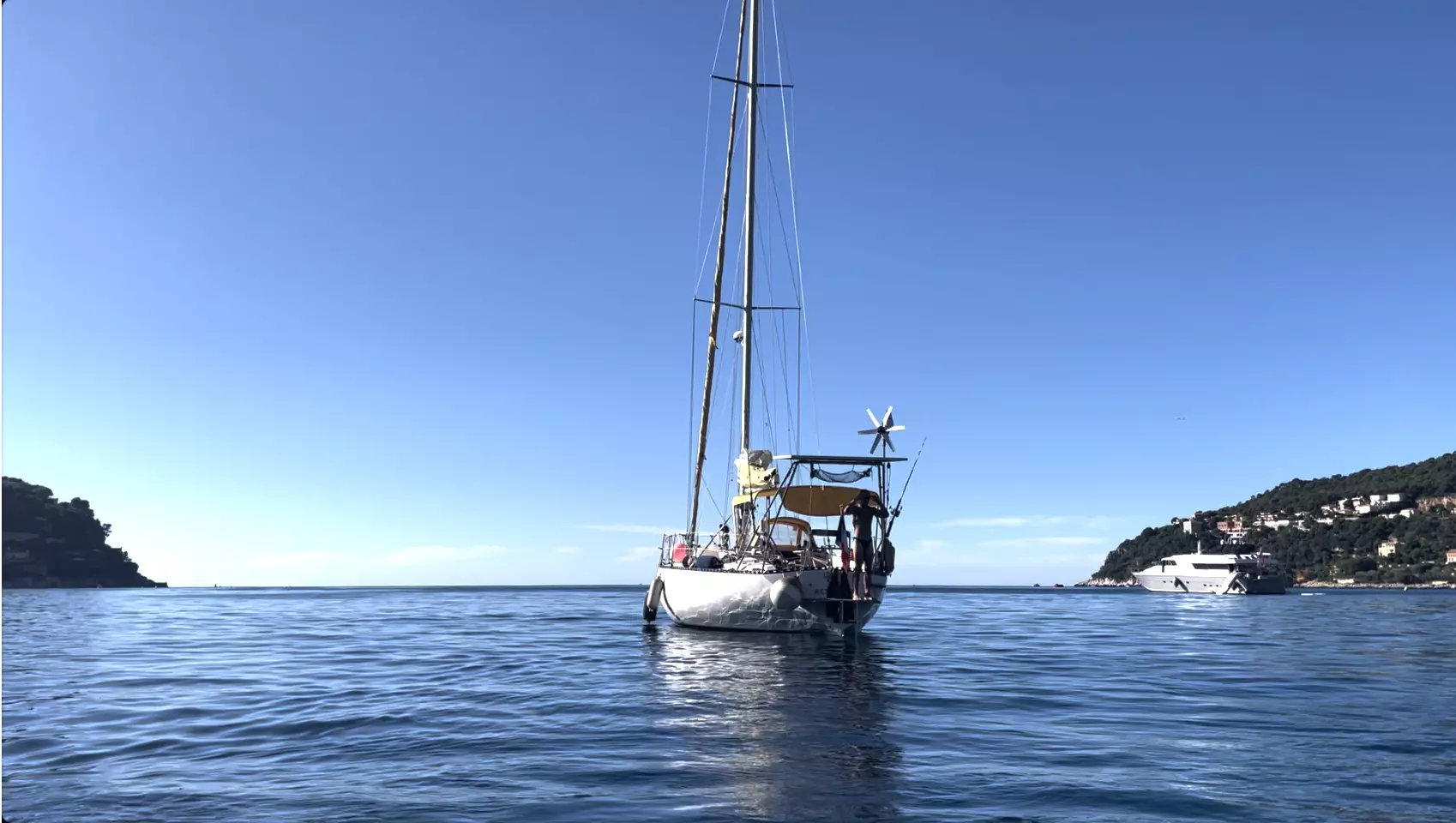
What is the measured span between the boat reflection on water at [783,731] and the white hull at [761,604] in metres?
4.56

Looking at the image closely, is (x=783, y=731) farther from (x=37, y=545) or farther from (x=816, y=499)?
(x=37, y=545)

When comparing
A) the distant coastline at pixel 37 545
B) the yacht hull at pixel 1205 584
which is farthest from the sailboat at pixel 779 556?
the distant coastline at pixel 37 545

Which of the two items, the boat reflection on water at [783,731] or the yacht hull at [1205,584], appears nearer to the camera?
the boat reflection on water at [783,731]

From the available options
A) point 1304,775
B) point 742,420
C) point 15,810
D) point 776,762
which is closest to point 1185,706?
point 1304,775

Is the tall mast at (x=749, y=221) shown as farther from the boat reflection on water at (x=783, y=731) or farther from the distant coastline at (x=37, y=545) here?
the distant coastline at (x=37, y=545)

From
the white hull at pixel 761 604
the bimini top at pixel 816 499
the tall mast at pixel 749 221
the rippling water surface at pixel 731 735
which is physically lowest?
the rippling water surface at pixel 731 735

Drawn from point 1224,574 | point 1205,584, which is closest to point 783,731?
point 1224,574

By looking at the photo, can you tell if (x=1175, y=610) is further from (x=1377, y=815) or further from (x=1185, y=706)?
(x=1377, y=815)

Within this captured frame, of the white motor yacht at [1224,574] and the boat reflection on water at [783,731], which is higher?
the white motor yacht at [1224,574]

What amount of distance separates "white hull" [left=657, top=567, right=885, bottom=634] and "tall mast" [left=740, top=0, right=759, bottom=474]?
26.5ft

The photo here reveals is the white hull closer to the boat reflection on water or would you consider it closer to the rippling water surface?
the rippling water surface

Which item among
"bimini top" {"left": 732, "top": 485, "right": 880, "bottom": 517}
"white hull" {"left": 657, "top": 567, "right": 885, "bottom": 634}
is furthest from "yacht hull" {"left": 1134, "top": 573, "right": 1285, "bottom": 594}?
"white hull" {"left": 657, "top": 567, "right": 885, "bottom": 634}

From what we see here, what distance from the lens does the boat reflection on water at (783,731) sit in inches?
425

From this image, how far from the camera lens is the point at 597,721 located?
53.4 feet
